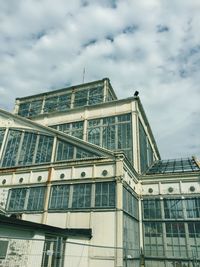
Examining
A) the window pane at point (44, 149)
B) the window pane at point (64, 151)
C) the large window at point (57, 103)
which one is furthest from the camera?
the large window at point (57, 103)

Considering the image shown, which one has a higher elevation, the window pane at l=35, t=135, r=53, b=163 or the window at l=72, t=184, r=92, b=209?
the window pane at l=35, t=135, r=53, b=163

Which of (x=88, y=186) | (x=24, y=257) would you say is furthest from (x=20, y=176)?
(x=24, y=257)

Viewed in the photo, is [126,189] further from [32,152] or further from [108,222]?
[32,152]

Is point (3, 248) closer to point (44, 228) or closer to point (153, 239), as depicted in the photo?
point (44, 228)

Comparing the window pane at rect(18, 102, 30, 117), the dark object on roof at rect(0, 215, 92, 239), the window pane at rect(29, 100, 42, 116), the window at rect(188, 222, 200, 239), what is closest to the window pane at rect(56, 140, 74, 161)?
the dark object on roof at rect(0, 215, 92, 239)

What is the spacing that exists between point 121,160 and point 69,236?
20.6ft

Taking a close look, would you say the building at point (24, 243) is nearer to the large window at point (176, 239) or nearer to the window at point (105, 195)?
the window at point (105, 195)

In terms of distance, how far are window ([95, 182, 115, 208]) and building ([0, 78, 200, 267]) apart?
2.9 inches

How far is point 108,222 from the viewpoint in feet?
53.0

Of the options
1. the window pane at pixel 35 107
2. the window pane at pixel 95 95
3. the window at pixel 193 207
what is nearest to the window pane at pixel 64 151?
the window at pixel 193 207

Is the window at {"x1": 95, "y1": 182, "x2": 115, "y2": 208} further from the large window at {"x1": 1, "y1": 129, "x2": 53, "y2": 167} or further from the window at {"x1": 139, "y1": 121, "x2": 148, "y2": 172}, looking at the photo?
the window at {"x1": 139, "y1": 121, "x2": 148, "y2": 172}

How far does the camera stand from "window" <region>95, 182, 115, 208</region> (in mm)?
16797

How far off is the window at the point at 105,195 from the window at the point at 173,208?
6415 millimetres

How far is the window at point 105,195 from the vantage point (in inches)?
661
